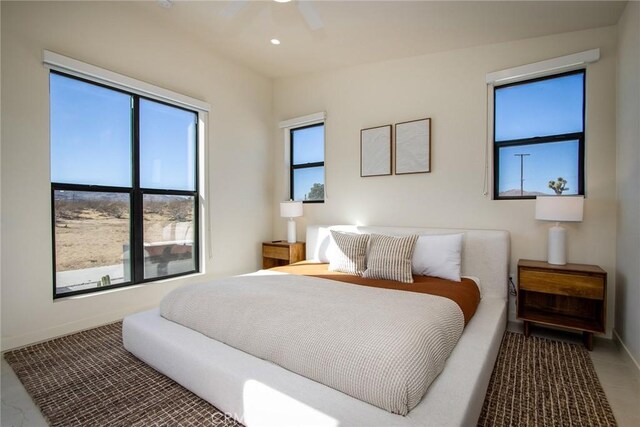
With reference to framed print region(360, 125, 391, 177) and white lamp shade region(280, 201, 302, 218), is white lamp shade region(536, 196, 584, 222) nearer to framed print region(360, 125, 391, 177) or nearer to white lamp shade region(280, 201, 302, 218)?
framed print region(360, 125, 391, 177)

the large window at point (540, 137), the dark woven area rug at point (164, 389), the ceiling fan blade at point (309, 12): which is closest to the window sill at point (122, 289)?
the dark woven area rug at point (164, 389)

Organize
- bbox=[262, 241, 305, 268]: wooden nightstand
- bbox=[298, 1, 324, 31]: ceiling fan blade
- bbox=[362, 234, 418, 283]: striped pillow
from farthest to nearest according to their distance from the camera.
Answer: bbox=[262, 241, 305, 268]: wooden nightstand, bbox=[362, 234, 418, 283]: striped pillow, bbox=[298, 1, 324, 31]: ceiling fan blade

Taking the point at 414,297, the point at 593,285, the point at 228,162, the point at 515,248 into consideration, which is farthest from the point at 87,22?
the point at 593,285

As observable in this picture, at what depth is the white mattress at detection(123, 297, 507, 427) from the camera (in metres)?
1.19

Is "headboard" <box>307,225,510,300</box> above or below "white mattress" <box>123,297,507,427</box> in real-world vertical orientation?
above

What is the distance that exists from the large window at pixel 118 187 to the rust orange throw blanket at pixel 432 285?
1491 millimetres

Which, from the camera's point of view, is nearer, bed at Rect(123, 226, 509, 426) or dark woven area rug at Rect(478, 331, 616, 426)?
bed at Rect(123, 226, 509, 426)

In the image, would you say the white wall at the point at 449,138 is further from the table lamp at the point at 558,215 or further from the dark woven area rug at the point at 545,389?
the dark woven area rug at the point at 545,389

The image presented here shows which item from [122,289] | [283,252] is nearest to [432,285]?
[283,252]

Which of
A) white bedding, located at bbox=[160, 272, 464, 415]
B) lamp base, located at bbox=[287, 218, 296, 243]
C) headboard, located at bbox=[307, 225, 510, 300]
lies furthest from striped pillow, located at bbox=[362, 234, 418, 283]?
lamp base, located at bbox=[287, 218, 296, 243]

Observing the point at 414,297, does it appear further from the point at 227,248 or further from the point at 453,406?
the point at 227,248

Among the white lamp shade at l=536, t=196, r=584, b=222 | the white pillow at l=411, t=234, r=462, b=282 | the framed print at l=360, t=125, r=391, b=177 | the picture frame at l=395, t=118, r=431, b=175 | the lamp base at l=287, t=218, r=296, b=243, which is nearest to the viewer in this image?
the white lamp shade at l=536, t=196, r=584, b=222

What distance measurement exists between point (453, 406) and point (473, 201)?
2468 mm

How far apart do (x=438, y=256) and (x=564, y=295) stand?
1.08 meters
